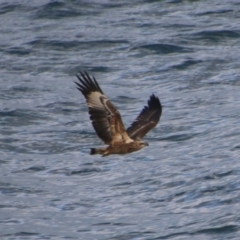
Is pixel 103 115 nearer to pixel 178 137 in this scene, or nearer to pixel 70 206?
pixel 70 206

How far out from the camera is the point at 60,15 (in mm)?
25812

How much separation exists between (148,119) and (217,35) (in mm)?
11133

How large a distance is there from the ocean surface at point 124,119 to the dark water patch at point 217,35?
1.0 inches

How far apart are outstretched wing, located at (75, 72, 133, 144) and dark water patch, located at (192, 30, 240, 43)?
1233cm

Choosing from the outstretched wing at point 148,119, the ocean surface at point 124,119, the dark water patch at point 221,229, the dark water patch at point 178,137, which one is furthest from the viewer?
the dark water patch at point 178,137

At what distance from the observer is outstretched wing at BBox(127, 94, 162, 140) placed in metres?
13.7

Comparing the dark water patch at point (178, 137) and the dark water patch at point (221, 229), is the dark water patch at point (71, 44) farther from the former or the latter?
the dark water patch at point (221, 229)

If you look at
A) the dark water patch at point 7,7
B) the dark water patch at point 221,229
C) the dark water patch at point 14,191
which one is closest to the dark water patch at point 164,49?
the dark water patch at point 7,7

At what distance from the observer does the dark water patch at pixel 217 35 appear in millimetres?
24719

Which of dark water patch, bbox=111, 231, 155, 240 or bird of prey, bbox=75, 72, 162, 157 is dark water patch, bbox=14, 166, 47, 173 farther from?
bird of prey, bbox=75, 72, 162, 157

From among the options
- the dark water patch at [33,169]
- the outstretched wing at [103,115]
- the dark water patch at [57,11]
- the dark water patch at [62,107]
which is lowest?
the dark water patch at [33,169]

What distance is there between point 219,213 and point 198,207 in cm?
52

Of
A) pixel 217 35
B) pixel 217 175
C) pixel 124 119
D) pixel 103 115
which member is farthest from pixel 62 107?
pixel 103 115

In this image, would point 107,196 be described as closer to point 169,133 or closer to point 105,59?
point 169,133
